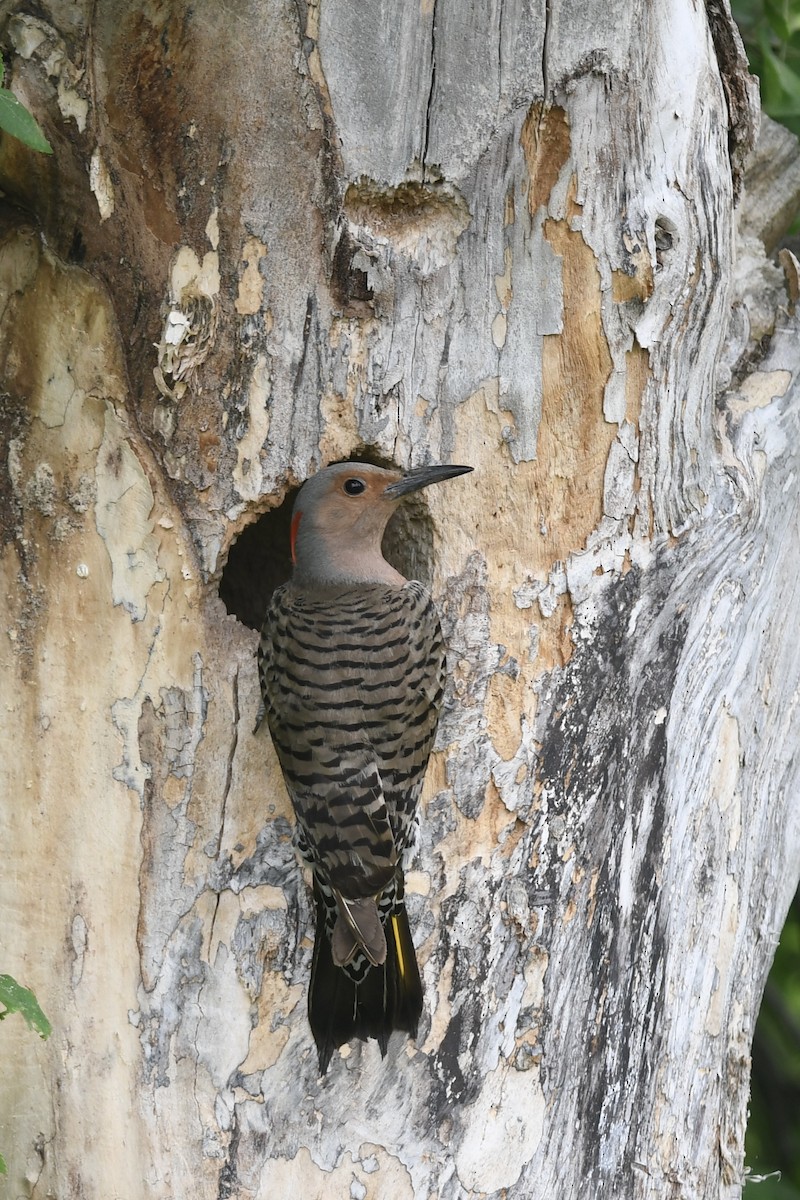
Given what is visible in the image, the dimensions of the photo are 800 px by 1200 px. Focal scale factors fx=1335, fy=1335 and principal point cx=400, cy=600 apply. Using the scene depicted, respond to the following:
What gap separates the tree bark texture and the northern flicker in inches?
2.9

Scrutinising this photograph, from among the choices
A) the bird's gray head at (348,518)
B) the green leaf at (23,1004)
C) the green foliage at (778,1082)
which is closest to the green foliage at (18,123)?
the bird's gray head at (348,518)

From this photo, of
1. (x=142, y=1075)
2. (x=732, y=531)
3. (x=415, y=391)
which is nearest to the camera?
(x=142, y=1075)

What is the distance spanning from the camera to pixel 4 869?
290cm

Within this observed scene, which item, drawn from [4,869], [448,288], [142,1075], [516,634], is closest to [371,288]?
[448,288]

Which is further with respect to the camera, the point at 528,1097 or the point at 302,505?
the point at 302,505

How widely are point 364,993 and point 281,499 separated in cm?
109

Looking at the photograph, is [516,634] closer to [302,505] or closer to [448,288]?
[302,505]

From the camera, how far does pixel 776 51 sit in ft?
14.3

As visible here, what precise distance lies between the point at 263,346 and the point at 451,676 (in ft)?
2.77

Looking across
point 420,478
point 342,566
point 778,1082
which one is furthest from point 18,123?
point 778,1082

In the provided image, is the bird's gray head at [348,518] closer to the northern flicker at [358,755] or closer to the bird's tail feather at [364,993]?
the northern flicker at [358,755]

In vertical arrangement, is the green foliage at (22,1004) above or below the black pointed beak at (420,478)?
below

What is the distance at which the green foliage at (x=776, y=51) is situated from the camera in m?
4.00

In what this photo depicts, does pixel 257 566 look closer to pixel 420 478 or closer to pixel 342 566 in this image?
pixel 342 566
